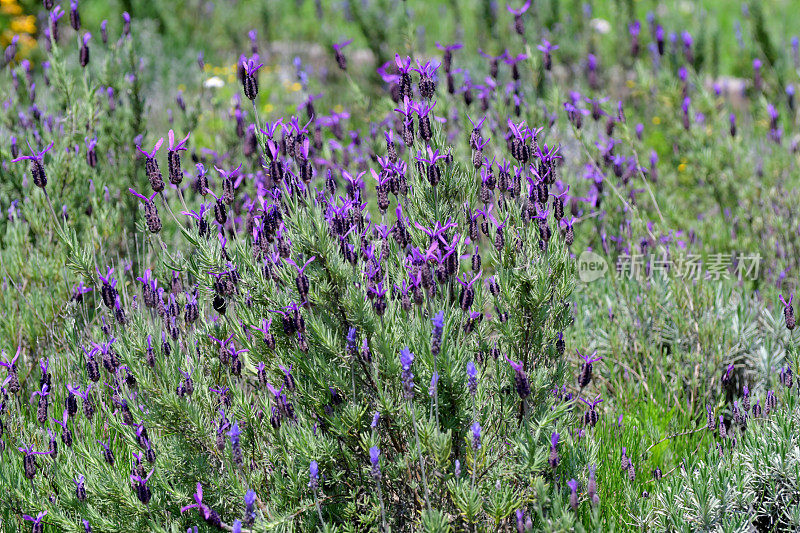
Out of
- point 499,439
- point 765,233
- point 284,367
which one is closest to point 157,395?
point 284,367

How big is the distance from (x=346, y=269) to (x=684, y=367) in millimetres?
1763

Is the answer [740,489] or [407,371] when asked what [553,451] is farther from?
[740,489]

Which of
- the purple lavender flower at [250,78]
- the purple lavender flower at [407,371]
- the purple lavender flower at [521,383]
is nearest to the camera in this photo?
the purple lavender flower at [407,371]

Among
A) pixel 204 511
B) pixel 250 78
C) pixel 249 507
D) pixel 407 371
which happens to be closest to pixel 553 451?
pixel 407 371

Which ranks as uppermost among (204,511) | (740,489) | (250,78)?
(250,78)

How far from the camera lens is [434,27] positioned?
28.5 ft

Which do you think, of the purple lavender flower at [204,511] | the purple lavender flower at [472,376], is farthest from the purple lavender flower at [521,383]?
the purple lavender flower at [204,511]

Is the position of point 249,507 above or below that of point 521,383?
below

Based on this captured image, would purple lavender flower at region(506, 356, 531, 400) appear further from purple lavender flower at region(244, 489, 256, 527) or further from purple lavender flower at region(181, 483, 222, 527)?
purple lavender flower at region(181, 483, 222, 527)

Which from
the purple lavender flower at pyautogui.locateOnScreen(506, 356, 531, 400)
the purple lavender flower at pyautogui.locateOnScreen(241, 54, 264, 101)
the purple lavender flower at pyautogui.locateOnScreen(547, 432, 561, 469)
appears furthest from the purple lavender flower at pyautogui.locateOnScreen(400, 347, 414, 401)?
the purple lavender flower at pyautogui.locateOnScreen(241, 54, 264, 101)

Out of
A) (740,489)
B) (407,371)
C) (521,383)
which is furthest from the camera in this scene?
(740,489)

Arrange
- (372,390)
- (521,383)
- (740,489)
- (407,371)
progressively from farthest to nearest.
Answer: (740,489), (372,390), (521,383), (407,371)

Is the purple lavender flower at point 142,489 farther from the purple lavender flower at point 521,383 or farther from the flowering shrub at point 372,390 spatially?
the purple lavender flower at point 521,383

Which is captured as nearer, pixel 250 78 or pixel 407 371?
pixel 407 371
